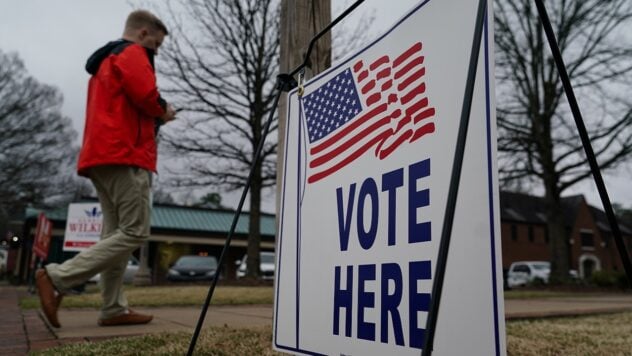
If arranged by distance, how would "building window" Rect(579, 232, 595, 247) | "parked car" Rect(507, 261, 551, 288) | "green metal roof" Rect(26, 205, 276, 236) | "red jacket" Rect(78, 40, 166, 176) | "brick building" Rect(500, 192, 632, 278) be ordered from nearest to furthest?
1. "red jacket" Rect(78, 40, 166, 176)
2. "parked car" Rect(507, 261, 551, 288)
3. "green metal roof" Rect(26, 205, 276, 236)
4. "brick building" Rect(500, 192, 632, 278)
5. "building window" Rect(579, 232, 595, 247)

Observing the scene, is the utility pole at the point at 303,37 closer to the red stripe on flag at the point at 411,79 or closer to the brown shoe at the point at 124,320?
the red stripe on flag at the point at 411,79

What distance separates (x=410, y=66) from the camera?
1.24m

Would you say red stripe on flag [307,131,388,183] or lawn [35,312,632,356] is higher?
red stripe on flag [307,131,388,183]

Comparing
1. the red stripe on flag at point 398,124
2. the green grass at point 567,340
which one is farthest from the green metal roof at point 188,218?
the red stripe on flag at point 398,124

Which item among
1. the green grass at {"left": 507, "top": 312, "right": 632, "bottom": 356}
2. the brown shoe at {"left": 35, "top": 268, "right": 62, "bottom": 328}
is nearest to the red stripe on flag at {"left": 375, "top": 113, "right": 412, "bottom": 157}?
the green grass at {"left": 507, "top": 312, "right": 632, "bottom": 356}

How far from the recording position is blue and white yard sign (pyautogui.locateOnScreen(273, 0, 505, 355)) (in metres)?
Answer: 0.99

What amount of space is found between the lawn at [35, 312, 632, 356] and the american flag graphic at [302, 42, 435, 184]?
3.01ft

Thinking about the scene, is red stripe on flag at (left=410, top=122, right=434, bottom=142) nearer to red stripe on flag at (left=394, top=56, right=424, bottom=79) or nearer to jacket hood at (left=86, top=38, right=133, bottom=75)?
red stripe on flag at (left=394, top=56, right=424, bottom=79)

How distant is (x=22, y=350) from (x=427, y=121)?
2172 mm

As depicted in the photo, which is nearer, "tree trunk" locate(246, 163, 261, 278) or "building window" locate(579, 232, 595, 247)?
"tree trunk" locate(246, 163, 261, 278)

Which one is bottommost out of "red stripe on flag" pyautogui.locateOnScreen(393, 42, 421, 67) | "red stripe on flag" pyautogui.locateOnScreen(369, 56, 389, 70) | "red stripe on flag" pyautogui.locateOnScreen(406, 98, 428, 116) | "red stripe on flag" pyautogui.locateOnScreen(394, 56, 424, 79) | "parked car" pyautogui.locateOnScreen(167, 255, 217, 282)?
"parked car" pyautogui.locateOnScreen(167, 255, 217, 282)

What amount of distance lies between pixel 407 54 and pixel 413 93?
13 centimetres

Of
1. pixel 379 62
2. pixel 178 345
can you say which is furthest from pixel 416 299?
pixel 178 345

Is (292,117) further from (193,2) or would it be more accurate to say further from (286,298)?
(193,2)
